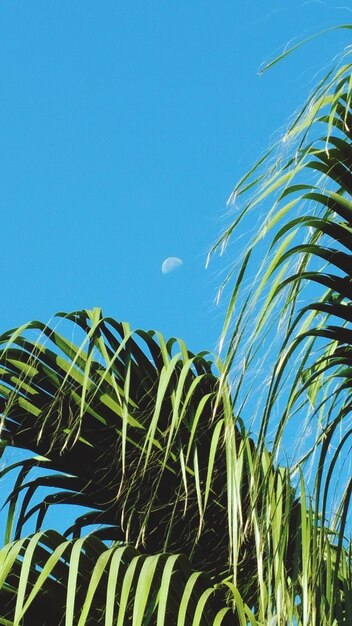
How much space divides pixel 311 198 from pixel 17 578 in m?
0.99

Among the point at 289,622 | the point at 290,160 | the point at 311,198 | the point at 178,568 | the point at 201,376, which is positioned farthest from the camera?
the point at 201,376

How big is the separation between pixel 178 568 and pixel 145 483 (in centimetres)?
36

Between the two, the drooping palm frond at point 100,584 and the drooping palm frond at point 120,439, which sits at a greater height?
the drooping palm frond at point 120,439

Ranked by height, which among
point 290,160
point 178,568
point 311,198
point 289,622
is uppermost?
point 290,160

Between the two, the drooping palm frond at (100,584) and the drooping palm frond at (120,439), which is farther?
Result: the drooping palm frond at (120,439)

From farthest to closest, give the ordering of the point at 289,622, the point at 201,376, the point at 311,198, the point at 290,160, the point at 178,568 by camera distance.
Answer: the point at 201,376 → the point at 178,568 → the point at 289,622 → the point at 290,160 → the point at 311,198

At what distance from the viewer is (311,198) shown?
4.57 ft

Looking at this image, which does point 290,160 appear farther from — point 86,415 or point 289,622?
point 86,415

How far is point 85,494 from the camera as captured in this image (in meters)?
2.35

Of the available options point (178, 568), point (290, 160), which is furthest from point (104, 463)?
point (290, 160)

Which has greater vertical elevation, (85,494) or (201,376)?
(201,376)

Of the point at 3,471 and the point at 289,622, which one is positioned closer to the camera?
the point at 289,622

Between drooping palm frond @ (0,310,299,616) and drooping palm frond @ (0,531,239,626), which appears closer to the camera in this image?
drooping palm frond @ (0,531,239,626)

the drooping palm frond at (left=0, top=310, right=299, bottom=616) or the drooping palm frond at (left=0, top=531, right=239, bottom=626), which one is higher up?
the drooping palm frond at (left=0, top=310, right=299, bottom=616)
